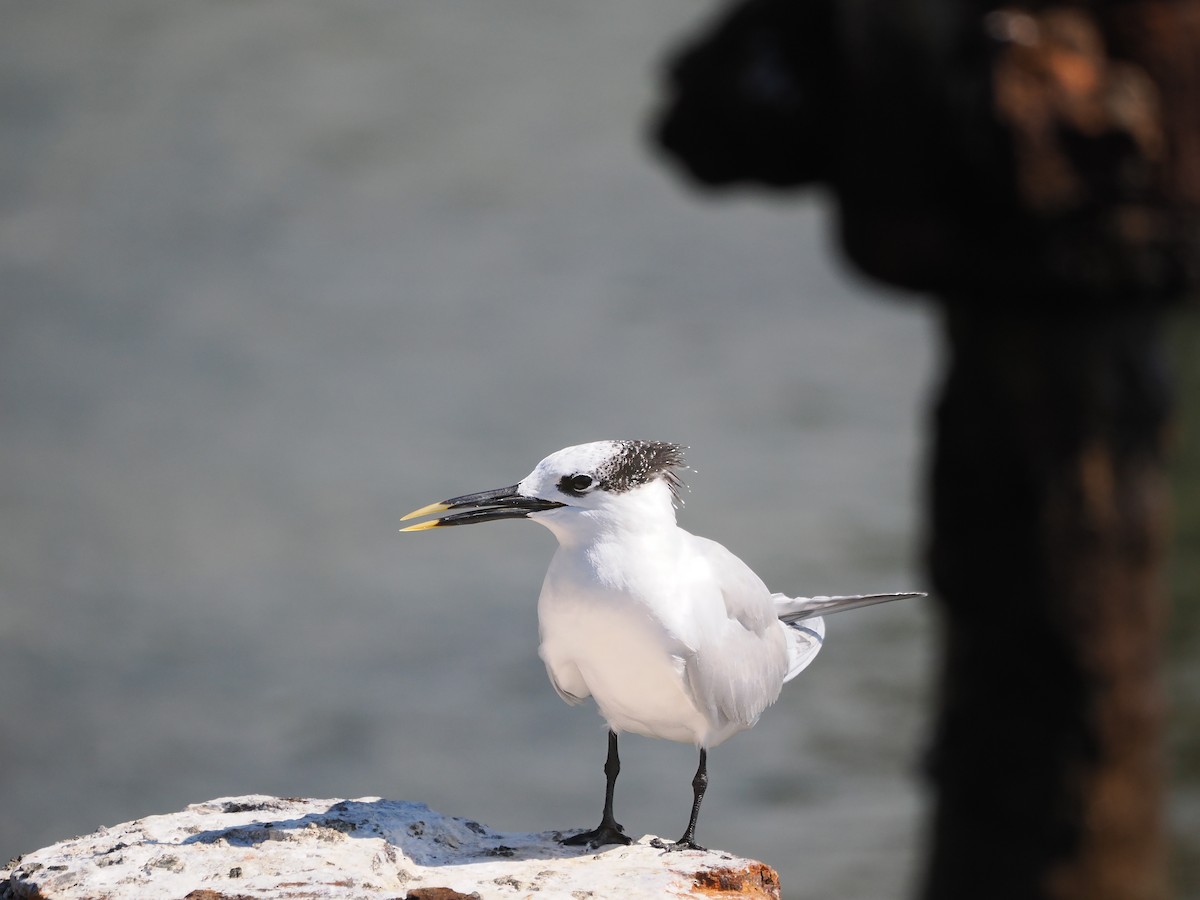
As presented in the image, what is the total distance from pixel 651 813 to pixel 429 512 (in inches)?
281

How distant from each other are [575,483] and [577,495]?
0.04 m

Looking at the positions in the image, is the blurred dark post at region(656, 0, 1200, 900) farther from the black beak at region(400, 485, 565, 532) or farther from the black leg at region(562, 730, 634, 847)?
the black leg at region(562, 730, 634, 847)

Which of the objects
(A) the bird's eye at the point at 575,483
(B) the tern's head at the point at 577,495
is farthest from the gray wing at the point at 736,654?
(A) the bird's eye at the point at 575,483

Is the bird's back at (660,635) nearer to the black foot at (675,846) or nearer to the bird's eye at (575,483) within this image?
the bird's eye at (575,483)

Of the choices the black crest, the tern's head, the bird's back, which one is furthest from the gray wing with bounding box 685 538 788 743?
the tern's head

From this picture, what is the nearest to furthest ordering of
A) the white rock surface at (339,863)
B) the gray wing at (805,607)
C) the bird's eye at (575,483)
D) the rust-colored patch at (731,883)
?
the white rock surface at (339,863), the rust-colored patch at (731,883), the bird's eye at (575,483), the gray wing at (805,607)

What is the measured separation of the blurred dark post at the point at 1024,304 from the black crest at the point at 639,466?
4.94 feet

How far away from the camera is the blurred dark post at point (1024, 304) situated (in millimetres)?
2621

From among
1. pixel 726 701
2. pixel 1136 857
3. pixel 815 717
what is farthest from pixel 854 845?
pixel 1136 857

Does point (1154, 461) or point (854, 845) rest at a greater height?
point (1154, 461)

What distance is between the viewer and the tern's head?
14.5 ft

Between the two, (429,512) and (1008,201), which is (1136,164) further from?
(429,512)

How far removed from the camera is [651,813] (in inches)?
442

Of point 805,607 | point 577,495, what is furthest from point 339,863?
point 805,607
